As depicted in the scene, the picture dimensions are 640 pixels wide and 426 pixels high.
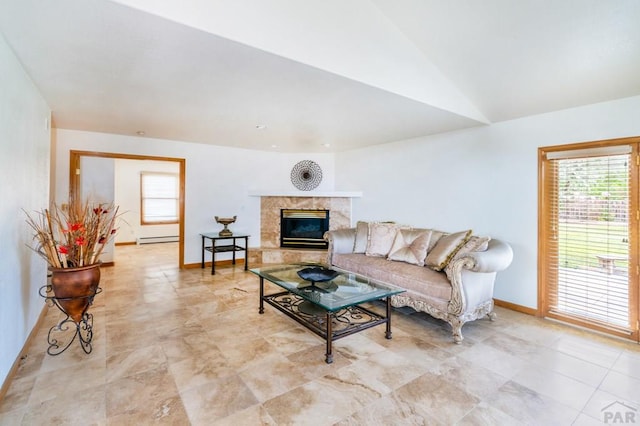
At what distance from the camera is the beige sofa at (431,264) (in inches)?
107

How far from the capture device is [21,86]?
2250mm

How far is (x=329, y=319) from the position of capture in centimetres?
234

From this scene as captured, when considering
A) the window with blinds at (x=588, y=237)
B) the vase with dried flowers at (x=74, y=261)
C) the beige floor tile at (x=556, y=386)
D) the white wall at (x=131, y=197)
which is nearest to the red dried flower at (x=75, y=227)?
the vase with dried flowers at (x=74, y=261)

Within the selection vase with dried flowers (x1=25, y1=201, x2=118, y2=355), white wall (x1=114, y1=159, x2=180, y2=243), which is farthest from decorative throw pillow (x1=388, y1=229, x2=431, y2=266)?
white wall (x1=114, y1=159, x2=180, y2=243)

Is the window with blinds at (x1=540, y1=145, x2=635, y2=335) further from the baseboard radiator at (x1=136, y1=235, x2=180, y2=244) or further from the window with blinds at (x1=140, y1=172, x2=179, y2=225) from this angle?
the window with blinds at (x1=140, y1=172, x2=179, y2=225)

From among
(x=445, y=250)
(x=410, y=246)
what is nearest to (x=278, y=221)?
(x=410, y=246)

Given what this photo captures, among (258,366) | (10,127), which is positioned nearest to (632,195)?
(258,366)

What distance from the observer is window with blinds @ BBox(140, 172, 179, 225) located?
315 inches

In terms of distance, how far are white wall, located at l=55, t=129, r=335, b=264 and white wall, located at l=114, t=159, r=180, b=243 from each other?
292 centimetres

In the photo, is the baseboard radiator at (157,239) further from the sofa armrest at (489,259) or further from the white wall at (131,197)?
the sofa armrest at (489,259)

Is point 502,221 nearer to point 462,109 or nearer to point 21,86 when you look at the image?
point 462,109

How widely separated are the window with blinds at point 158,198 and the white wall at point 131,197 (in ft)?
0.38

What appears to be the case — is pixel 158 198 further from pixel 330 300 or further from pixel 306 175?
pixel 330 300

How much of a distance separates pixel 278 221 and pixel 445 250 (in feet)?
11.4
